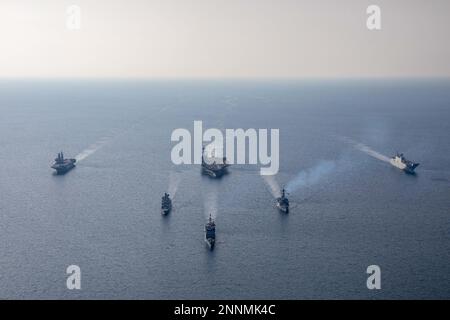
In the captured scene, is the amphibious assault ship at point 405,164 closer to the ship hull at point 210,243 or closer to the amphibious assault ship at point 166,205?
the amphibious assault ship at point 166,205

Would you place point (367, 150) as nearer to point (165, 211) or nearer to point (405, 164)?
point (405, 164)

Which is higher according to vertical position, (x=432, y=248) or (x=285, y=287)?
(x=432, y=248)

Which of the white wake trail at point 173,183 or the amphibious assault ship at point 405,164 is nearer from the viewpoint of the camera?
the white wake trail at point 173,183

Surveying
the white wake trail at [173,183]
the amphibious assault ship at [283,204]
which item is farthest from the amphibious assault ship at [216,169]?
the amphibious assault ship at [283,204]

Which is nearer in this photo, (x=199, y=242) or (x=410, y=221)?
(x=199, y=242)

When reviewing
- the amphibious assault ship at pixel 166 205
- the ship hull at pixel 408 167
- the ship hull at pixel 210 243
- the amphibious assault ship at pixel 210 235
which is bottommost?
the ship hull at pixel 210 243

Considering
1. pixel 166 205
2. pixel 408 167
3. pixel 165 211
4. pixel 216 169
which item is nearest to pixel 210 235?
pixel 165 211

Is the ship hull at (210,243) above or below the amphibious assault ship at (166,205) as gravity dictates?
below

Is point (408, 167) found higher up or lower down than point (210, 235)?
higher up

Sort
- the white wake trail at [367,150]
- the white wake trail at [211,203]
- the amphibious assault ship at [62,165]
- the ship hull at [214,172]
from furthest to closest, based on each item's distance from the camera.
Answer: the white wake trail at [367,150] → the amphibious assault ship at [62,165] → the ship hull at [214,172] → the white wake trail at [211,203]
